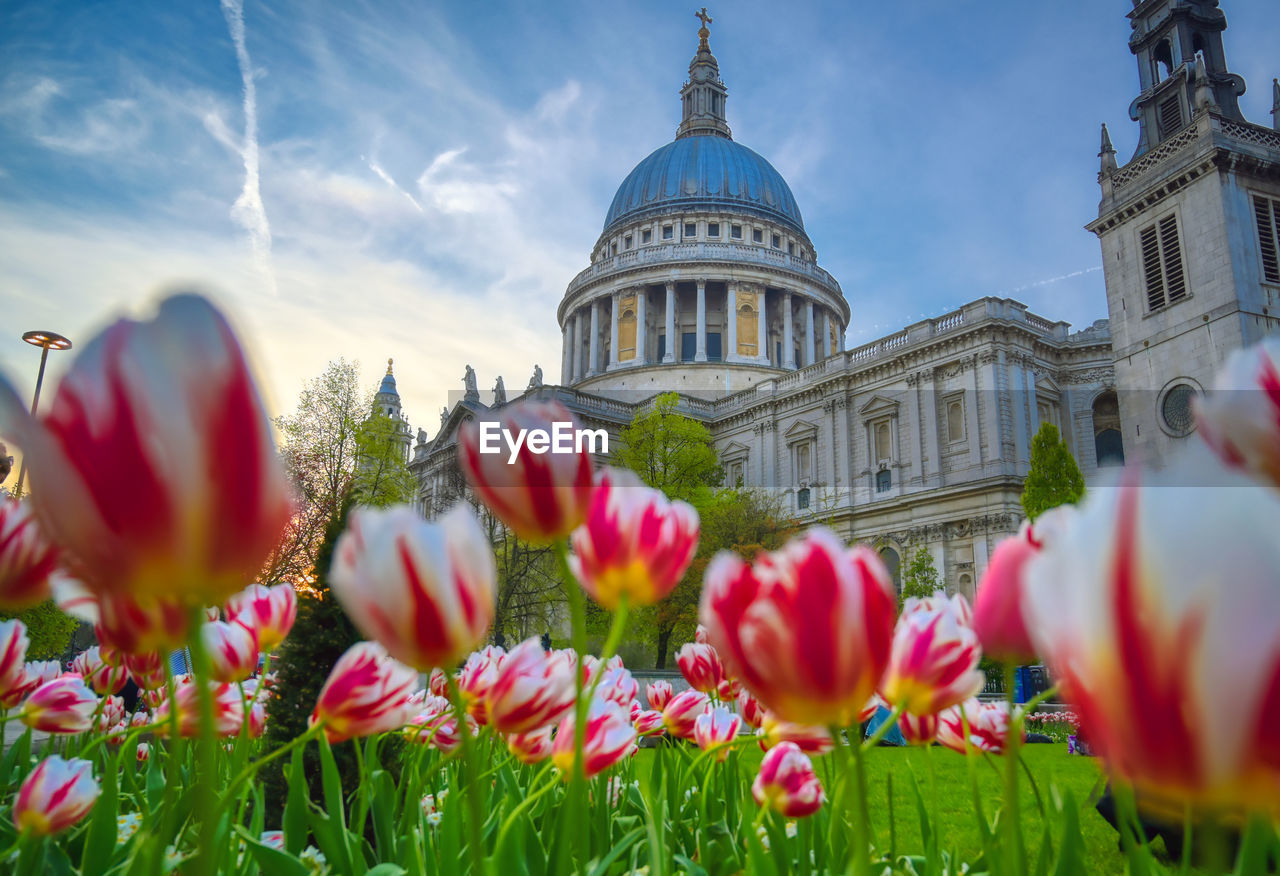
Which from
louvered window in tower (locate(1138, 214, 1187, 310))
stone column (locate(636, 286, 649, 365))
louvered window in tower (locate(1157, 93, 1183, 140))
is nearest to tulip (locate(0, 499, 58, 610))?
louvered window in tower (locate(1138, 214, 1187, 310))

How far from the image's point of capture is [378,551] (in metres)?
0.88

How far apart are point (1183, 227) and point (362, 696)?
29.2 m

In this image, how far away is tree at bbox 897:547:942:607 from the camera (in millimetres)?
29234

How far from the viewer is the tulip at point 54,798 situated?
1605 mm

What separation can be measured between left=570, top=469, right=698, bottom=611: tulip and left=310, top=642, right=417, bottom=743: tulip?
0.49 m

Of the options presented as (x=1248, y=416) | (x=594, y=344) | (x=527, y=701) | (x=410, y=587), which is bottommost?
(x=527, y=701)

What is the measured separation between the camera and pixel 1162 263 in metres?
24.9

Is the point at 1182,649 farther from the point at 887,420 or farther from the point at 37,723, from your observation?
the point at 887,420

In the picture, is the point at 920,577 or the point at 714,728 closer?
the point at 714,728

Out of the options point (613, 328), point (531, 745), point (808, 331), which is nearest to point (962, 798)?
point (531, 745)

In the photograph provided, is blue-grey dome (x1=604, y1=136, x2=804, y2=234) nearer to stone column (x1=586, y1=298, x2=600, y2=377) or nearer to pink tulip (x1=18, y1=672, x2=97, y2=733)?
stone column (x1=586, y1=298, x2=600, y2=377)

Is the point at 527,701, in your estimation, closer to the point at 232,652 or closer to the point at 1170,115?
the point at 232,652

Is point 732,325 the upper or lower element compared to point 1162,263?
upper

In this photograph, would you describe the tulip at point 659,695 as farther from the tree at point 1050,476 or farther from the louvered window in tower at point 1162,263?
the louvered window in tower at point 1162,263
